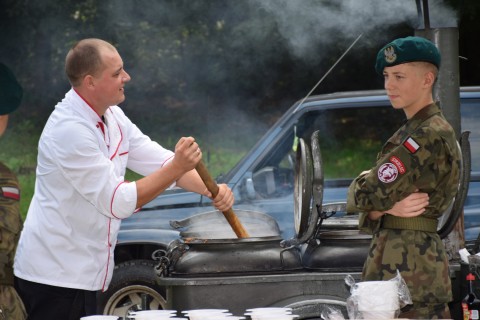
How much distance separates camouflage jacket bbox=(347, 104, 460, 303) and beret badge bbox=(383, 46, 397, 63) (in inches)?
11.5

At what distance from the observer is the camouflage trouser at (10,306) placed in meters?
4.43

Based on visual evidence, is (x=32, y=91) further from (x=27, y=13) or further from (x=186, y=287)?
(x=186, y=287)

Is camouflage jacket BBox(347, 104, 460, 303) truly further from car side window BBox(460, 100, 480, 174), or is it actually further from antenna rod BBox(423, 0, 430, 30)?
car side window BBox(460, 100, 480, 174)

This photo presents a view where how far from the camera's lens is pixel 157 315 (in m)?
4.23

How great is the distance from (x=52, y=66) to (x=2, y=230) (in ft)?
41.5

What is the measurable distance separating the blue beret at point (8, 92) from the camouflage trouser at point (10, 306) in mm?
839

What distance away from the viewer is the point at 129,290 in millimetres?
7738

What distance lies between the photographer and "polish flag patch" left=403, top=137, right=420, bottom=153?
4578 millimetres

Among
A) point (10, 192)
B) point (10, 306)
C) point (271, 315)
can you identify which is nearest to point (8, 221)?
point (10, 192)

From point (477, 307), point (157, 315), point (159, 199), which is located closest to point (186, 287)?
point (157, 315)

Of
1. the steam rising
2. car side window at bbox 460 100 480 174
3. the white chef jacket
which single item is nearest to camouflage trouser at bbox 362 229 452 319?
the white chef jacket

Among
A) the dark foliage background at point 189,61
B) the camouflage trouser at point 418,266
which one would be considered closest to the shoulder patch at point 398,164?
the camouflage trouser at point 418,266

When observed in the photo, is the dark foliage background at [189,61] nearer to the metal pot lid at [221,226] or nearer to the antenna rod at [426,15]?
the antenna rod at [426,15]

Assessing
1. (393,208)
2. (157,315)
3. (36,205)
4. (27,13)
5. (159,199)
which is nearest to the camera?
(157,315)
